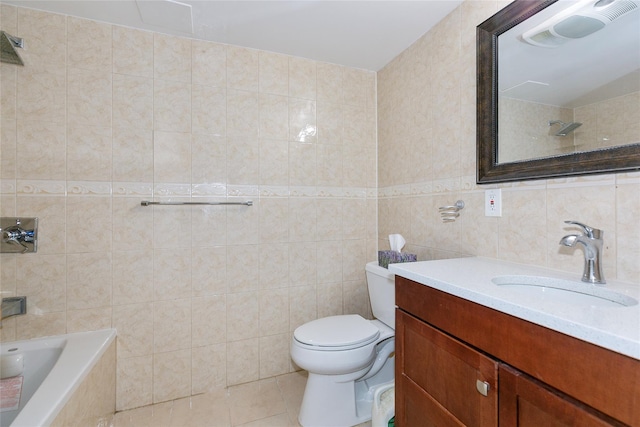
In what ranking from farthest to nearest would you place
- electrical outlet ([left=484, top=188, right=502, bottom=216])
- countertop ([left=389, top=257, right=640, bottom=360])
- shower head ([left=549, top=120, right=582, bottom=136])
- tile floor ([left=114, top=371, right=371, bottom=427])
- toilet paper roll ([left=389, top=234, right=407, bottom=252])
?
toilet paper roll ([left=389, top=234, right=407, bottom=252]) < tile floor ([left=114, top=371, right=371, bottom=427]) < electrical outlet ([left=484, top=188, right=502, bottom=216]) < shower head ([left=549, top=120, right=582, bottom=136]) < countertop ([left=389, top=257, right=640, bottom=360])

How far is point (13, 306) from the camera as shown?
4.75ft

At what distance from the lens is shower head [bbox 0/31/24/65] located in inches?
52.3

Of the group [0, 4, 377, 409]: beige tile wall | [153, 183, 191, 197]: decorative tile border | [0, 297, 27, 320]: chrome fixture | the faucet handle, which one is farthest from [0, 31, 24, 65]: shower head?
the faucet handle

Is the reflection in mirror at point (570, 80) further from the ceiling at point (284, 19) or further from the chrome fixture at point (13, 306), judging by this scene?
the chrome fixture at point (13, 306)

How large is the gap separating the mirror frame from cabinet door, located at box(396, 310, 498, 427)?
0.70 meters

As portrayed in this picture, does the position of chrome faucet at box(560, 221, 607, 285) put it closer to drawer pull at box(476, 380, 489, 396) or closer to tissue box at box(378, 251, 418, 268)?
drawer pull at box(476, 380, 489, 396)

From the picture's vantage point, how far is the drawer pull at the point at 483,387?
2.53ft

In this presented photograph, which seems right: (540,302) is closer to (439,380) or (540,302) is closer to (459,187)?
(439,380)

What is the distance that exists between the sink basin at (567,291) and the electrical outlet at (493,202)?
341 millimetres

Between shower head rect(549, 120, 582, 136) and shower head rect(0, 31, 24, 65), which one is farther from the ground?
shower head rect(0, 31, 24, 65)

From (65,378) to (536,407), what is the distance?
1.56m

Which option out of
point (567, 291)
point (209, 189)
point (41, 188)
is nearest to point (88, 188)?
point (41, 188)

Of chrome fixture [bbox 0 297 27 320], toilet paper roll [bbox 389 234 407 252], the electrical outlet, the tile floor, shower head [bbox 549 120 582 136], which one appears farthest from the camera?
toilet paper roll [bbox 389 234 407 252]

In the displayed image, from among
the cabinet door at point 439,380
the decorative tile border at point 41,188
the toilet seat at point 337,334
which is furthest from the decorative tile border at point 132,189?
the cabinet door at point 439,380
